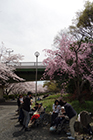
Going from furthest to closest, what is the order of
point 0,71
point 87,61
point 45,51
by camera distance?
point 0,71 < point 45,51 < point 87,61

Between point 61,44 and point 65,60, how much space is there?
182 cm

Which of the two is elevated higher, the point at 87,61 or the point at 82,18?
the point at 82,18

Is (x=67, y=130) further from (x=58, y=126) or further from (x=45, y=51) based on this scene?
(x=45, y=51)

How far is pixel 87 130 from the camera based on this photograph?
5.36 m

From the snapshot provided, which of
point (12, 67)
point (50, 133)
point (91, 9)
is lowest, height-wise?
point (50, 133)

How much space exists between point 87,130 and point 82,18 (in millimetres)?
11145

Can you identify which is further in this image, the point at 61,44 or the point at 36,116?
the point at 61,44

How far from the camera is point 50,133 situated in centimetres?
566

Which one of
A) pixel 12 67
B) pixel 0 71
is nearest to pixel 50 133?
pixel 0 71

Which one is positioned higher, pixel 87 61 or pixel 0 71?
pixel 87 61

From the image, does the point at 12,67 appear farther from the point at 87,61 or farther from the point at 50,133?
the point at 50,133

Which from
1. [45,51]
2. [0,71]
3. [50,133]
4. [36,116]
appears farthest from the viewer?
[0,71]

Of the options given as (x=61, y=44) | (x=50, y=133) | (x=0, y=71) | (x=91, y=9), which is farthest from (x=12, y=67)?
(x=50, y=133)

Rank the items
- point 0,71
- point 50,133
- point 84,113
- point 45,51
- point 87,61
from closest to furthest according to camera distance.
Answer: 1. point 84,113
2. point 50,133
3. point 87,61
4. point 45,51
5. point 0,71
